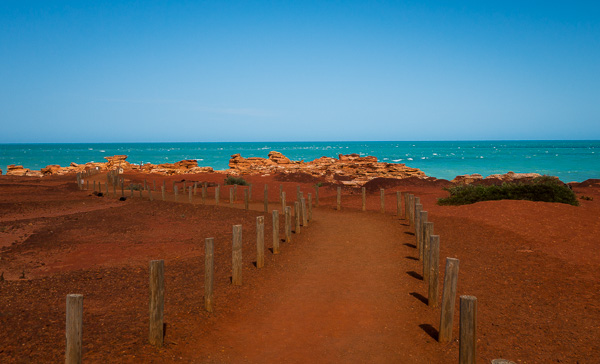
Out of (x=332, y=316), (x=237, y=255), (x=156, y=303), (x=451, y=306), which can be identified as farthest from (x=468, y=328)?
(x=237, y=255)

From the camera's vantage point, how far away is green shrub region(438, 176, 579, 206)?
20750mm

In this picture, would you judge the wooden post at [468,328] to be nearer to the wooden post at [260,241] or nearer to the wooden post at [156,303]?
the wooden post at [156,303]

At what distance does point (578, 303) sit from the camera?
8781mm

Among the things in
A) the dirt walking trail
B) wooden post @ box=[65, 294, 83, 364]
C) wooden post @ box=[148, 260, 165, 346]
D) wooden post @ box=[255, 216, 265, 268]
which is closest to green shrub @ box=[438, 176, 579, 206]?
the dirt walking trail

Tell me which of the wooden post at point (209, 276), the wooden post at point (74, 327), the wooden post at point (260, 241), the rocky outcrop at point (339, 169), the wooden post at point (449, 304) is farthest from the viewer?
the rocky outcrop at point (339, 169)

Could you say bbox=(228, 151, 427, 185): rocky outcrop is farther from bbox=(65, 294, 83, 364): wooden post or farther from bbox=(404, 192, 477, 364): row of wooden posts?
bbox=(65, 294, 83, 364): wooden post

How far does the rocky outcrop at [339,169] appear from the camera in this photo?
1706 inches

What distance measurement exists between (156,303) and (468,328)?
464 cm

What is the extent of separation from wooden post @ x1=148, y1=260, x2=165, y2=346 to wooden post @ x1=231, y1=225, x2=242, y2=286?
277 centimetres

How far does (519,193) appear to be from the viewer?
21.5 m

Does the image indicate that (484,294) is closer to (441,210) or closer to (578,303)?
(578,303)

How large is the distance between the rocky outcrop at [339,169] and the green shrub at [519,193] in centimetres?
1622

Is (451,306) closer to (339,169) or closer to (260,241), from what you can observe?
(260,241)

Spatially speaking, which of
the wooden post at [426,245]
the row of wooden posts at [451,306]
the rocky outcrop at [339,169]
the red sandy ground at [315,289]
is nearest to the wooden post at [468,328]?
the row of wooden posts at [451,306]
